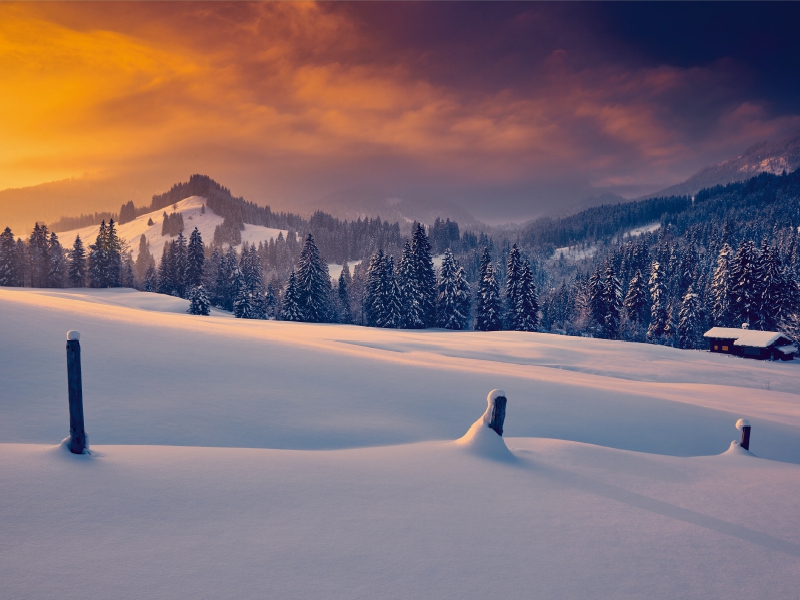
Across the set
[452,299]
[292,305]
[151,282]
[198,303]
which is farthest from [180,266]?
[452,299]

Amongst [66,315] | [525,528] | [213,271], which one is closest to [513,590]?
[525,528]

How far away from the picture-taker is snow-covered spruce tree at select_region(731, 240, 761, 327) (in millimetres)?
55125

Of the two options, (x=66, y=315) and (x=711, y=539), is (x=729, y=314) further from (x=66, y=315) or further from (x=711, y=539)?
(x=66, y=315)

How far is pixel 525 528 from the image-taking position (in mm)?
4551

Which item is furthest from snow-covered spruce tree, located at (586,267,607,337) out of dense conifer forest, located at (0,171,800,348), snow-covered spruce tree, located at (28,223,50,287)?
snow-covered spruce tree, located at (28,223,50,287)

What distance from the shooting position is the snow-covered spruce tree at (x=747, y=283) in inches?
2170

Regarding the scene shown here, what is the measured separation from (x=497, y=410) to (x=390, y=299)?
1958 inches

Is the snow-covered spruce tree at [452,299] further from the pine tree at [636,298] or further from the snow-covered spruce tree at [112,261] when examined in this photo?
the snow-covered spruce tree at [112,261]

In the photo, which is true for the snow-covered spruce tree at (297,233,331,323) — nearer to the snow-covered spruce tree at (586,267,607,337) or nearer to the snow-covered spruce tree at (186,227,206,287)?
the snow-covered spruce tree at (186,227,206,287)

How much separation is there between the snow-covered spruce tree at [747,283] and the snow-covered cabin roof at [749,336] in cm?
1265

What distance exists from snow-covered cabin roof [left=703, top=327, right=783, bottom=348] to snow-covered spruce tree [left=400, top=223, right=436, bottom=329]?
34.9 metres

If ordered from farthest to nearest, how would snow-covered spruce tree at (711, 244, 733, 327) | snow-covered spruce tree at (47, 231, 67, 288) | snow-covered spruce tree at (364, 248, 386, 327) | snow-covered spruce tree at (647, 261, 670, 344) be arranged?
snow-covered spruce tree at (47, 231, 67, 288) < snow-covered spruce tree at (647, 261, 670, 344) < snow-covered spruce tree at (711, 244, 733, 327) < snow-covered spruce tree at (364, 248, 386, 327)

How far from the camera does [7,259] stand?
6688cm

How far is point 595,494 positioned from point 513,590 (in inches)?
114
